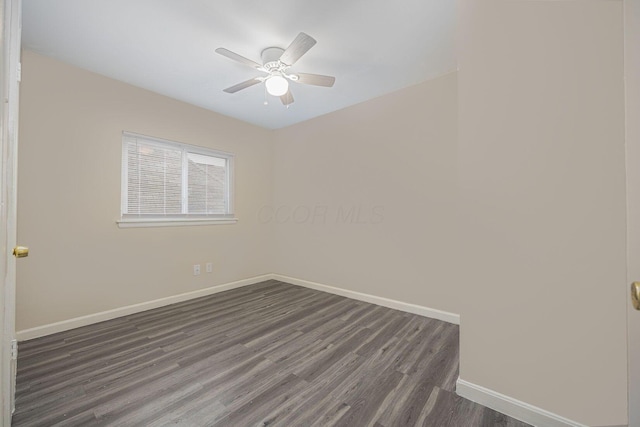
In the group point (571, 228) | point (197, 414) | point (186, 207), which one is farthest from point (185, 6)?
point (571, 228)

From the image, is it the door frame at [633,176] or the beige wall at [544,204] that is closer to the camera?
the door frame at [633,176]

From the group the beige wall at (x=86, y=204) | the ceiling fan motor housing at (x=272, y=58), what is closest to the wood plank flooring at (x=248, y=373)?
the beige wall at (x=86, y=204)

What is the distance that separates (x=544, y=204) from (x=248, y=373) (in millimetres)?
2042

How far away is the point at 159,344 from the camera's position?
2.06 m

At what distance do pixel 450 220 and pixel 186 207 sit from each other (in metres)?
3.15

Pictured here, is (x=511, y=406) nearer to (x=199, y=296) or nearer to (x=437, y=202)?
(x=437, y=202)

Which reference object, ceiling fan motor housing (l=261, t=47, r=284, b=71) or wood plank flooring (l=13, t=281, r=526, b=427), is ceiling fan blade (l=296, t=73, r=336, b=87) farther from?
wood plank flooring (l=13, t=281, r=526, b=427)

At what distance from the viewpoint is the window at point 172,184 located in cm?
274

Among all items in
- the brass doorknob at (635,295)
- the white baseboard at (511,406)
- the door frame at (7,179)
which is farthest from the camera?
the white baseboard at (511,406)

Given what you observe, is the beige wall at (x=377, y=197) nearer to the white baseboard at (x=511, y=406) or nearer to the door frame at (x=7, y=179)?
the white baseboard at (x=511, y=406)

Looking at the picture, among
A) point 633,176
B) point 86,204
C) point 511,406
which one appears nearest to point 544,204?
point 633,176

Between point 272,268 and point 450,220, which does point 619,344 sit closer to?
point 450,220

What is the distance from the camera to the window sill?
2.67 metres

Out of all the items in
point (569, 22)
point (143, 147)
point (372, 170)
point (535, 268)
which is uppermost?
point (569, 22)
